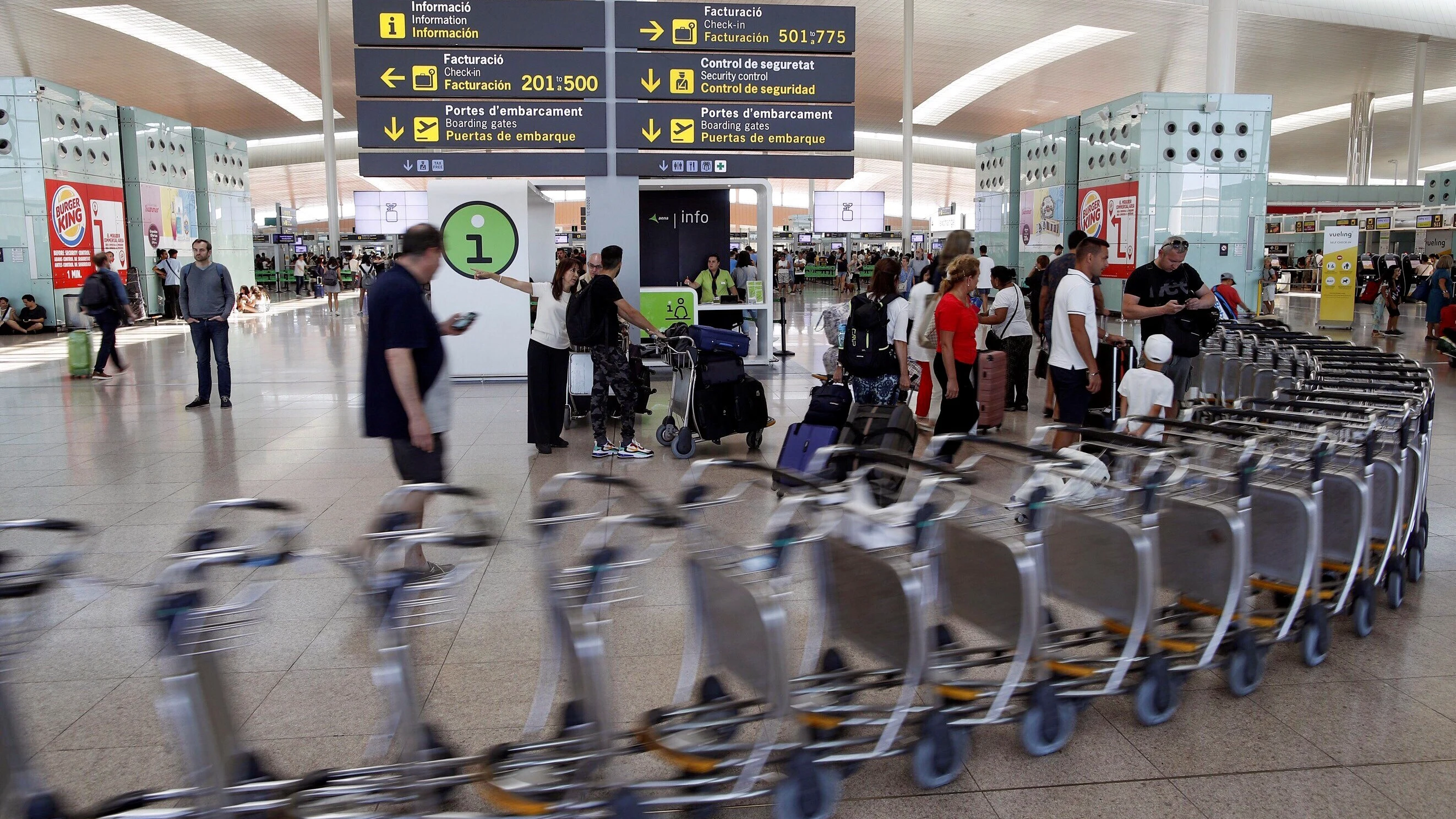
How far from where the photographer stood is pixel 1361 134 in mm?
40312

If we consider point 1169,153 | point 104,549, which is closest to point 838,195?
point 1169,153

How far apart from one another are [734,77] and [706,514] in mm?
7022

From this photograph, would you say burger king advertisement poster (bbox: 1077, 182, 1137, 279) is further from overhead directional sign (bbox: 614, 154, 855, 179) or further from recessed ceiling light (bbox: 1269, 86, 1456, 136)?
recessed ceiling light (bbox: 1269, 86, 1456, 136)

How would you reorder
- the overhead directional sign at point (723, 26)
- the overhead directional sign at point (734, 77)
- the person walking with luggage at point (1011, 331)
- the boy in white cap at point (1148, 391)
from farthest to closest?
the overhead directional sign at point (734, 77) → the overhead directional sign at point (723, 26) → the person walking with luggage at point (1011, 331) → the boy in white cap at point (1148, 391)

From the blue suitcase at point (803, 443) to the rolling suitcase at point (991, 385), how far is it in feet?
6.48

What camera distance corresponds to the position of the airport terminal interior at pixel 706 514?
9.43 ft

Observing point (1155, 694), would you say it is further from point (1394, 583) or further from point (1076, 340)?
point (1076, 340)

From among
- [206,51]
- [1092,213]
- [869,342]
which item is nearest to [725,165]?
[869,342]

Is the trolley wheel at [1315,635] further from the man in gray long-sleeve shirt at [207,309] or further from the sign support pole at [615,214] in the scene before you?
the man in gray long-sleeve shirt at [207,309]

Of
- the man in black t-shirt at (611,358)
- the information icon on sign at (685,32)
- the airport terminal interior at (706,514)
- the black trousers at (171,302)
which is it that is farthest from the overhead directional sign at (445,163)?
the black trousers at (171,302)

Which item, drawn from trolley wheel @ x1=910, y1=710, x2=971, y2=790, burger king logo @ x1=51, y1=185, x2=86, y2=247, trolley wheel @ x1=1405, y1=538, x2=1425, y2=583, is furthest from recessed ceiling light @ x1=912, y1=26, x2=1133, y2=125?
trolley wheel @ x1=910, y1=710, x2=971, y2=790

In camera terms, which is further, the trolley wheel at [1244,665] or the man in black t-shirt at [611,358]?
the man in black t-shirt at [611,358]

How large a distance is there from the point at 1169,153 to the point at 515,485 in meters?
14.5

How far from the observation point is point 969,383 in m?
7.69
